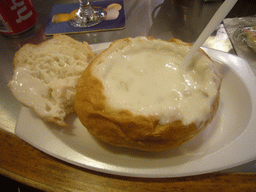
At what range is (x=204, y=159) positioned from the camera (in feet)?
2.02

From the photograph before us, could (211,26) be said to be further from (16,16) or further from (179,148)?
(16,16)

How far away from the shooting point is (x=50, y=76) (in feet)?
2.63

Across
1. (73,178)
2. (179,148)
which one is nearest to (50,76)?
(73,178)

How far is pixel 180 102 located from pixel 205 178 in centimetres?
25

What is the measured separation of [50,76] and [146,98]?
439 millimetres

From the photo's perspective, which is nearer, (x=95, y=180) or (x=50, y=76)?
(x=95, y=180)

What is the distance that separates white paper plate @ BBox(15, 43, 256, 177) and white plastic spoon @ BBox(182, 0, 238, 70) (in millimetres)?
277

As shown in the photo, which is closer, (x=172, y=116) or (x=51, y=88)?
(x=172, y=116)

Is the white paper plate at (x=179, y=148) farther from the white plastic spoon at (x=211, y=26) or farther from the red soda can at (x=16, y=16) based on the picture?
the red soda can at (x=16, y=16)

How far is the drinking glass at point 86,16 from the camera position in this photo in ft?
4.75

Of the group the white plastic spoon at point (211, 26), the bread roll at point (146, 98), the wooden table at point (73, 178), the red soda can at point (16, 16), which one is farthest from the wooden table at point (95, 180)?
the red soda can at point (16, 16)

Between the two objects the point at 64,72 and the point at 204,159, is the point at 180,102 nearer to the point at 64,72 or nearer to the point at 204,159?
the point at 204,159

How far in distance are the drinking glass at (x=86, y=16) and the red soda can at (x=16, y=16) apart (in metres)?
0.29

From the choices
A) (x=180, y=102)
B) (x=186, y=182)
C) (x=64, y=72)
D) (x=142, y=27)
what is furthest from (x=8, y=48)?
(x=186, y=182)
